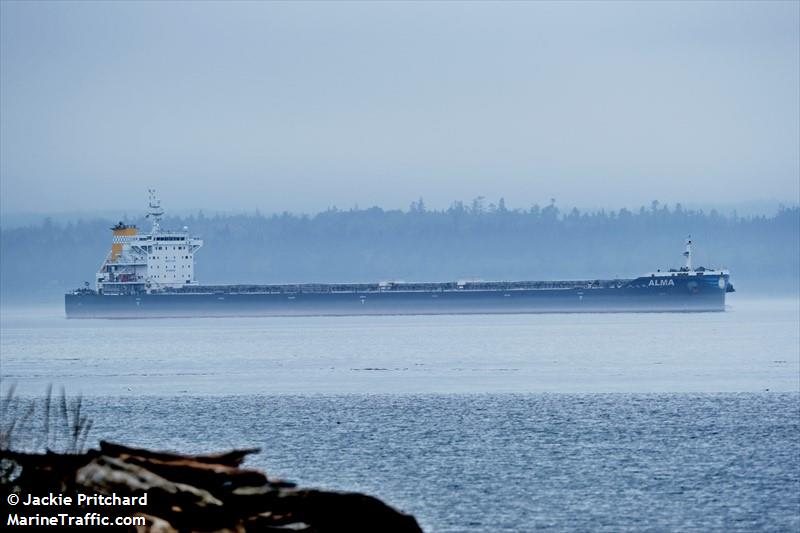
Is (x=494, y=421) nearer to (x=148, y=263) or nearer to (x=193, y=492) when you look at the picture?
(x=193, y=492)

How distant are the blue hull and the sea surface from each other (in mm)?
27519

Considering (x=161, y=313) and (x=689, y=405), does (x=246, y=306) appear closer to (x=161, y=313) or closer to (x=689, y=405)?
(x=161, y=313)

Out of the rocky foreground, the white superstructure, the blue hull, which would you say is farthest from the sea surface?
the white superstructure

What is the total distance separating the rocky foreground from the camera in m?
9.45

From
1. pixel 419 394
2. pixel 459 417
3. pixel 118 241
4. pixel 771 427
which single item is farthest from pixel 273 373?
pixel 118 241

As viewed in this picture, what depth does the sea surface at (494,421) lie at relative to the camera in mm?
17484

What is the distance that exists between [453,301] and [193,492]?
8132 cm

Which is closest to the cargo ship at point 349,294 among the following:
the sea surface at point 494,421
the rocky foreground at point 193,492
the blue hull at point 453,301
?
the blue hull at point 453,301

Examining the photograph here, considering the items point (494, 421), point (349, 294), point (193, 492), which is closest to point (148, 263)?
point (349, 294)

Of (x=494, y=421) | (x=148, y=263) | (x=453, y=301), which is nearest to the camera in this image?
(x=494, y=421)

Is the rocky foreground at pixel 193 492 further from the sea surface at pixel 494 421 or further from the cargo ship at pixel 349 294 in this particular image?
the cargo ship at pixel 349 294

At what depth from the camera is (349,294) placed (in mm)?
92250

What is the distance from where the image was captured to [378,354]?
180ft

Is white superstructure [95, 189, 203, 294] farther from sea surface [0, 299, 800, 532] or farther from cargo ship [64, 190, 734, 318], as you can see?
sea surface [0, 299, 800, 532]
